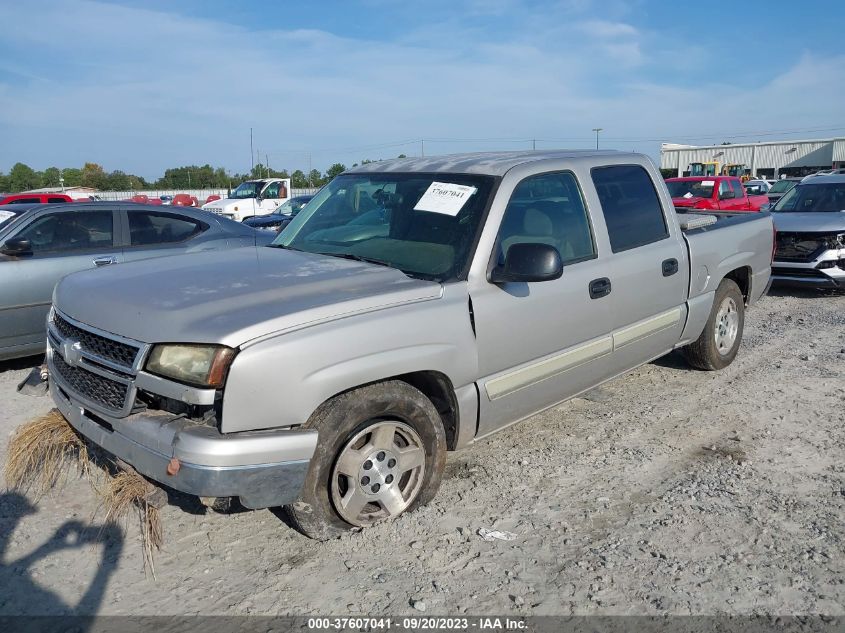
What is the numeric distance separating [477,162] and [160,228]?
168 inches

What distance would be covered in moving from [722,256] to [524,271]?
2.86 m

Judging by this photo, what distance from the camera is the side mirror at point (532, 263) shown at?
358cm

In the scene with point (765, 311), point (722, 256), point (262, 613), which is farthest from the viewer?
point (765, 311)

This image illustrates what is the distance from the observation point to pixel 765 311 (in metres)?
9.09

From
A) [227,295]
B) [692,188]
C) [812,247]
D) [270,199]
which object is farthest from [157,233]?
[270,199]

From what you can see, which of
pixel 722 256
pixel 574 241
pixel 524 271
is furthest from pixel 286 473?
pixel 722 256

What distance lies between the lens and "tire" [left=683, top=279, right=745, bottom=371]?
5.92 m

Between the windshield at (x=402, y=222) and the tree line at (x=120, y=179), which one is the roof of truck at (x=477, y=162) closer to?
the windshield at (x=402, y=222)

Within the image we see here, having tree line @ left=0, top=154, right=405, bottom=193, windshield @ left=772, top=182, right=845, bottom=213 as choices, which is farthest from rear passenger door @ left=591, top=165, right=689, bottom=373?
tree line @ left=0, top=154, right=405, bottom=193

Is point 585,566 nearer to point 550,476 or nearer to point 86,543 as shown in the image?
point 550,476

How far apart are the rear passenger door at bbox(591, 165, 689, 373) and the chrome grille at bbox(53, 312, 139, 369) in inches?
109

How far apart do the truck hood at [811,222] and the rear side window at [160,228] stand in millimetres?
7309

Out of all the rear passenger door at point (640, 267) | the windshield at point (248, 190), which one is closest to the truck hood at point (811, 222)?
the rear passenger door at point (640, 267)

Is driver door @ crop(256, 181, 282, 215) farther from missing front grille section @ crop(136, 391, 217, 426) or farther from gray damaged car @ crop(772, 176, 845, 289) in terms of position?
missing front grille section @ crop(136, 391, 217, 426)
